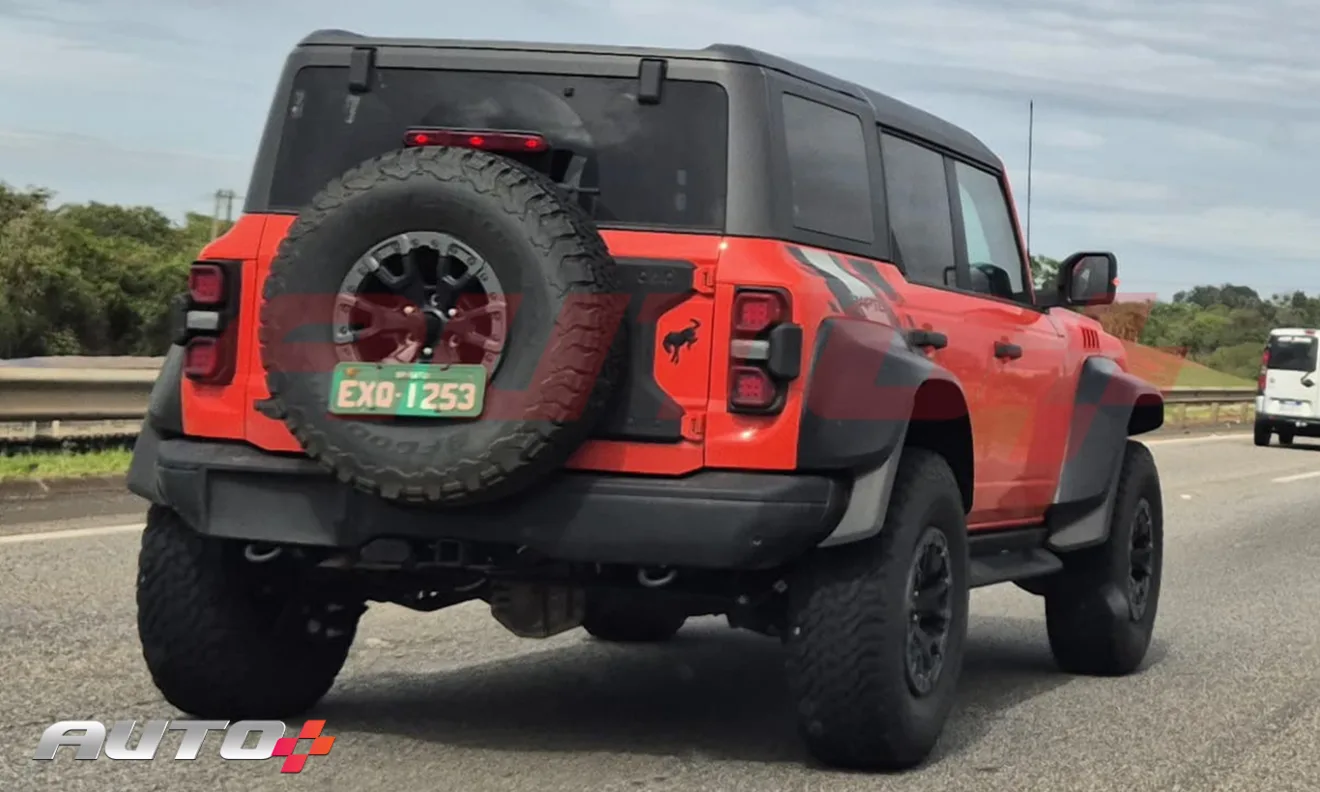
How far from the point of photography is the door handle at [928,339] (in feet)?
18.0

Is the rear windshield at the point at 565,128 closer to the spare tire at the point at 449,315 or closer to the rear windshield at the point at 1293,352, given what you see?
the spare tire at the point at 449,315

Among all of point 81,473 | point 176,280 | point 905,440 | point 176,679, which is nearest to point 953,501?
point 905,440

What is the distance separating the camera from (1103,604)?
7223 millimetres

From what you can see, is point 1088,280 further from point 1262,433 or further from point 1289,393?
point 1289,393

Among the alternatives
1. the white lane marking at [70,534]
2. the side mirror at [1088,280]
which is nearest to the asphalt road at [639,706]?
the white lane marking at [70,534]

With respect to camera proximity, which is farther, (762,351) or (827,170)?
(827,170)

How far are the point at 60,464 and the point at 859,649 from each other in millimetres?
9210

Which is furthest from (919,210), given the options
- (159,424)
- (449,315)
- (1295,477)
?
(1295,477)

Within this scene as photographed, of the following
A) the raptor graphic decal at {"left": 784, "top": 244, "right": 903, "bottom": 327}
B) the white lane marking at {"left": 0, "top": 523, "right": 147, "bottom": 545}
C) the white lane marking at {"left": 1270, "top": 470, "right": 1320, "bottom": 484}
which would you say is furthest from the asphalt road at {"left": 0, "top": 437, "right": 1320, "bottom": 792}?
the white lane marking at {"left": 1270, "top": 470, "right": 1320, "bottom": 484}

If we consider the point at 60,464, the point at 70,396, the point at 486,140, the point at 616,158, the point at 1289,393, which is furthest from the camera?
the point at 1289,393

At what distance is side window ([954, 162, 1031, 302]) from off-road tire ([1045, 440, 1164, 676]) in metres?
0.89

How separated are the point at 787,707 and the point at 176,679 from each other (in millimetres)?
2069

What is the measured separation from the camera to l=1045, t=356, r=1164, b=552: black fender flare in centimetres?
704

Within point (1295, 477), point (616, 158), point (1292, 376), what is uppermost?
point (616, 158)
